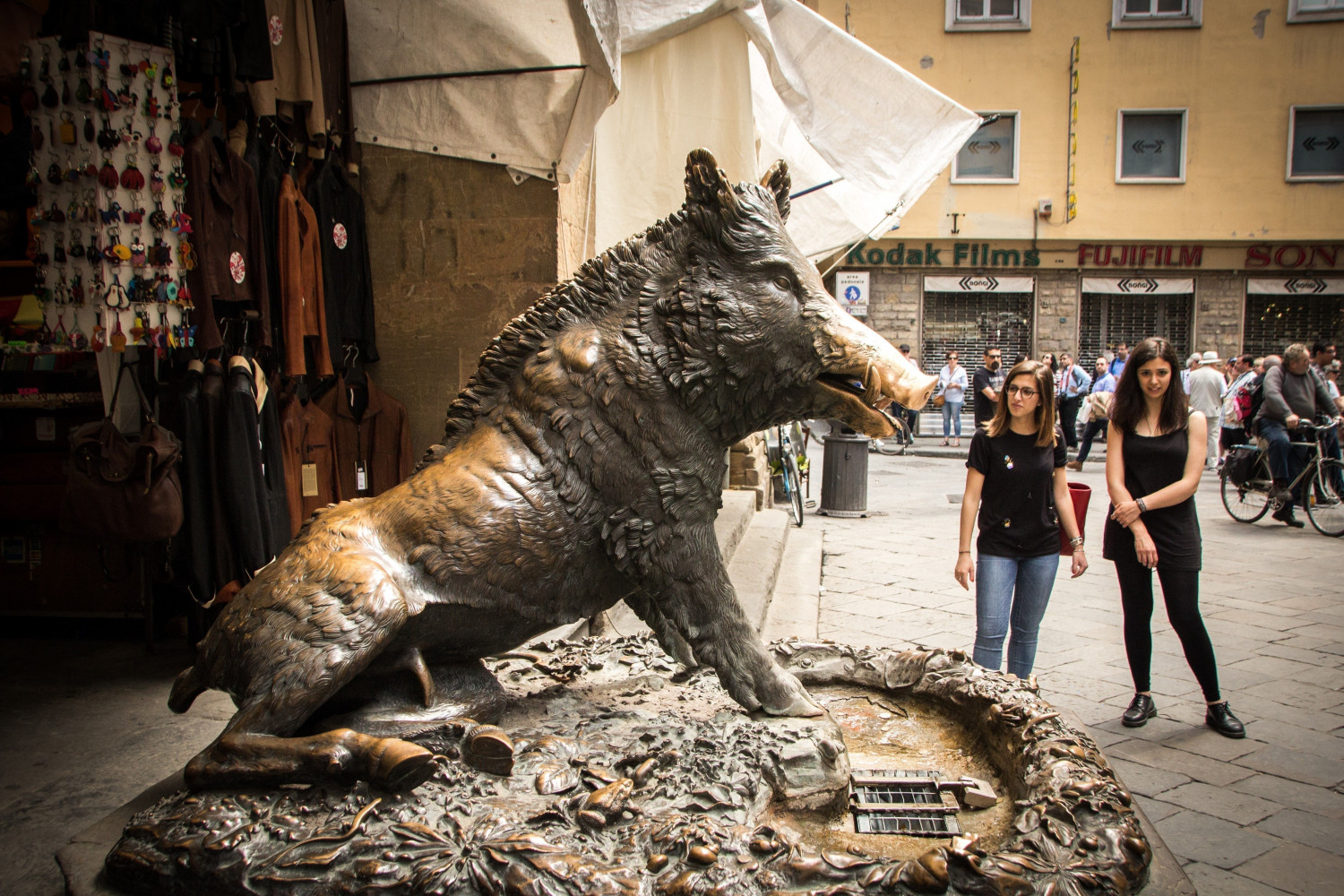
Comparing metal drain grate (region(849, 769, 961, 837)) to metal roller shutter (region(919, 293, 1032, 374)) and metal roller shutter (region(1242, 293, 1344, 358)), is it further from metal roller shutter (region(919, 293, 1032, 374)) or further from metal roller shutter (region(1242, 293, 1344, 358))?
metal roller shutter (region(1242, 293, 1344, 358))

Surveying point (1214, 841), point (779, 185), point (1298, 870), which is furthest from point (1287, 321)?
point (779, 185)

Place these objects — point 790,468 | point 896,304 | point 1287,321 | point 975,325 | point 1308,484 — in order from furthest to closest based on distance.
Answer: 1. point 975,325
2. point 896,304
3. point 1287,321
4. point 1308,484
5. point 790,468

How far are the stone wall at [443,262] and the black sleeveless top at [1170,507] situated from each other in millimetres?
2597

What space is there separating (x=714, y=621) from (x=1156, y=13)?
15509mm

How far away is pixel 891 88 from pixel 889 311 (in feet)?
49.1

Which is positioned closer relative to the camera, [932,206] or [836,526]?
[836,526]

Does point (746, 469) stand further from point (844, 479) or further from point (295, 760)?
point (295, 760)

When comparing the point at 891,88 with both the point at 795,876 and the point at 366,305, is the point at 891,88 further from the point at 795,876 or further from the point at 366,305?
the point at 795,876

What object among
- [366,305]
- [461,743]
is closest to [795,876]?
[461,743]

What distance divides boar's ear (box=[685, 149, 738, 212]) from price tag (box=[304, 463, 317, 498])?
2.72 meters

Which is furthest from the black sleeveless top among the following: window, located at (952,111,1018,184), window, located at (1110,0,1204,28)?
window, located at (952,111,1018,184)

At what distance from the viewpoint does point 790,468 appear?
8.52 metres

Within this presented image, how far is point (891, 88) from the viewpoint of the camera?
4.72 meters

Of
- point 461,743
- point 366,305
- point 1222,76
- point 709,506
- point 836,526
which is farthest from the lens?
point 1222,76
